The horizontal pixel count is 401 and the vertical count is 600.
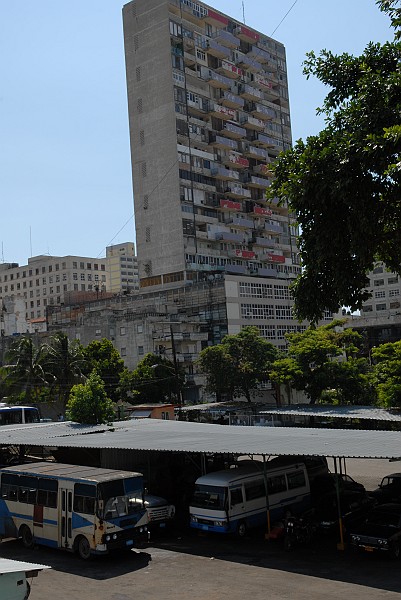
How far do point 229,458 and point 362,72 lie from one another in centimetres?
1786

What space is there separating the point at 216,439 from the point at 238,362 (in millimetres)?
38789

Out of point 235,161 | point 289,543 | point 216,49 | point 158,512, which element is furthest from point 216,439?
point 216,49

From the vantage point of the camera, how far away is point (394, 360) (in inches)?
1750

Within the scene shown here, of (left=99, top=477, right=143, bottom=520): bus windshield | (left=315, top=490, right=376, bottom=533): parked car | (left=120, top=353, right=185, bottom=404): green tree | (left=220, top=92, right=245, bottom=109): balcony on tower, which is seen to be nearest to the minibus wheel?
(left=315, top=490, right=376, bottom=533): parked car

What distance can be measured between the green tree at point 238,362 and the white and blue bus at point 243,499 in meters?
37.9

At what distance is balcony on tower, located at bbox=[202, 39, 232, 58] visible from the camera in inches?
3524

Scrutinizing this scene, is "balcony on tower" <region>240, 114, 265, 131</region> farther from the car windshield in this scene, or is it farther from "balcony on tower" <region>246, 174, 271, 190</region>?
the car windshield

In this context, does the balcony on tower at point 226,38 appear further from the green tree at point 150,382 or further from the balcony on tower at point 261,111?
the green tree at point 150,382

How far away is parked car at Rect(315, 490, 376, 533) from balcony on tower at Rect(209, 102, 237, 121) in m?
73.0

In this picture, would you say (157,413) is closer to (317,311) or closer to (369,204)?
(317,311)

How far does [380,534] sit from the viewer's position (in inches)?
691

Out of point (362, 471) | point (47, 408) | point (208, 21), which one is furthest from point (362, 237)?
point (208, 21)

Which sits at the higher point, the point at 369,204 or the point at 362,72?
the point at 362,72

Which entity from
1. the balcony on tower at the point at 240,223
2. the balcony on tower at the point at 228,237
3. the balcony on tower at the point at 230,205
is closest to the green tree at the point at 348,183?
the balcony on tower at the point at 228,237
